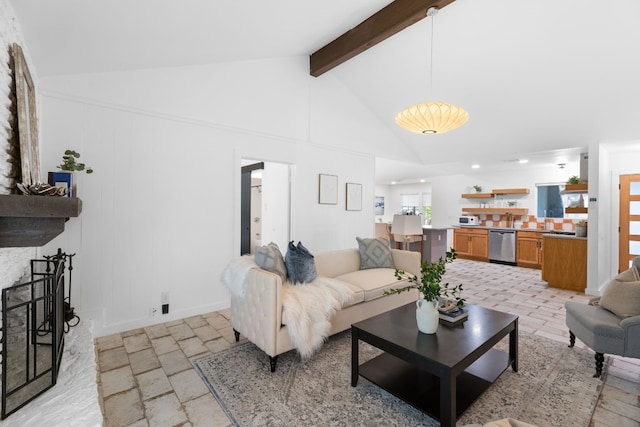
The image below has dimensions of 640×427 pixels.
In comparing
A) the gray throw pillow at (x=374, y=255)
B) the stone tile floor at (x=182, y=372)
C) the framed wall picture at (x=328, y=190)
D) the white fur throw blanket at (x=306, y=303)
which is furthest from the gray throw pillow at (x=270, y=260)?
the framed wall picture at (x=328, y=190)

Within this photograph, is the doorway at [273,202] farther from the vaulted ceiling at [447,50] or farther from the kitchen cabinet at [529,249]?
the kitchen cabinet at [529,249]

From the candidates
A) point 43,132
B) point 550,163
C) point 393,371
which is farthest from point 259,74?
point 550,163

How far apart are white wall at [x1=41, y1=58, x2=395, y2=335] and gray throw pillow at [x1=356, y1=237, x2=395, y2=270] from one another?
1.21 meters

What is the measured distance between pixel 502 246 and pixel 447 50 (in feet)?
17.1

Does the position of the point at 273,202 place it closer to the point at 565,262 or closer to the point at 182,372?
the point at 182,372

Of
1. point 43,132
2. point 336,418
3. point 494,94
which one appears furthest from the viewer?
point 494,94

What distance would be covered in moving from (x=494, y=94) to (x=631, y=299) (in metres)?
3.15

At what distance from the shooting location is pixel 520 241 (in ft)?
A: 23.2

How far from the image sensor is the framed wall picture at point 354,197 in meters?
5.48

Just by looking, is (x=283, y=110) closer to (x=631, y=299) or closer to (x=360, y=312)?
(x=360, y=312)

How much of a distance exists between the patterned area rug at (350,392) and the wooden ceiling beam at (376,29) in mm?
3383

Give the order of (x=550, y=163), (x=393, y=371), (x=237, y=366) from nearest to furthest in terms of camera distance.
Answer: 1. (x=393, y=371)
2. (x=237, y=366)
3. (x=550, y=163)

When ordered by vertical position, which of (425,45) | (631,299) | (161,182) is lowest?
(631,299)

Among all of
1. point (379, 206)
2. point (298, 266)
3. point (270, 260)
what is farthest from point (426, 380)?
point (379, 206)
